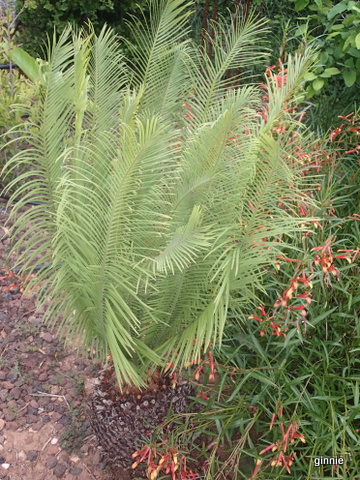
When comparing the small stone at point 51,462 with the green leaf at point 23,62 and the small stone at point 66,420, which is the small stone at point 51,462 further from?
the green leaf at point 23,62

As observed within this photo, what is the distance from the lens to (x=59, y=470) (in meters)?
2.16

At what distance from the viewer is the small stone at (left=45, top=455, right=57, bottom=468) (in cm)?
218

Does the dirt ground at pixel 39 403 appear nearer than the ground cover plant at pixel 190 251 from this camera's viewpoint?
No

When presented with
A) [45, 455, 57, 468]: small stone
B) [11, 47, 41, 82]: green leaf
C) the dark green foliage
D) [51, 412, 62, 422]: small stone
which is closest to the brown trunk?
[45, 455, 57, 468]: small stone

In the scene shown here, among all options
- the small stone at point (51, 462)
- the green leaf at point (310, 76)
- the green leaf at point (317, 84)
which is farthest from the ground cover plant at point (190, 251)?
the green leaf at point (317, 84)

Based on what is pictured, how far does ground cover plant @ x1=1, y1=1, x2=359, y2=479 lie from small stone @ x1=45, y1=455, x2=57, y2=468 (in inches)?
15.6

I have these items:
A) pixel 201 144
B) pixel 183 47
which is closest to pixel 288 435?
pixel 201 144

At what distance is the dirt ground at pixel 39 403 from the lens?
2.18 m

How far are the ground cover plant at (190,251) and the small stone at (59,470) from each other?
359 mm

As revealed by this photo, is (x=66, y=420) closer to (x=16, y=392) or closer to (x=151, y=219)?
(x=16, y=392)

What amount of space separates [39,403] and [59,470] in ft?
1.11

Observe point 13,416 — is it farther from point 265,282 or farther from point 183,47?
point 183,47

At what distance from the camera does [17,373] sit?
8.16 feet

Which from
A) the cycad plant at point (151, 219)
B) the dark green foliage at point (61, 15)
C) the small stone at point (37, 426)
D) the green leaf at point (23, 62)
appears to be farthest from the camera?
the dark green foliage at point (61, 15)
